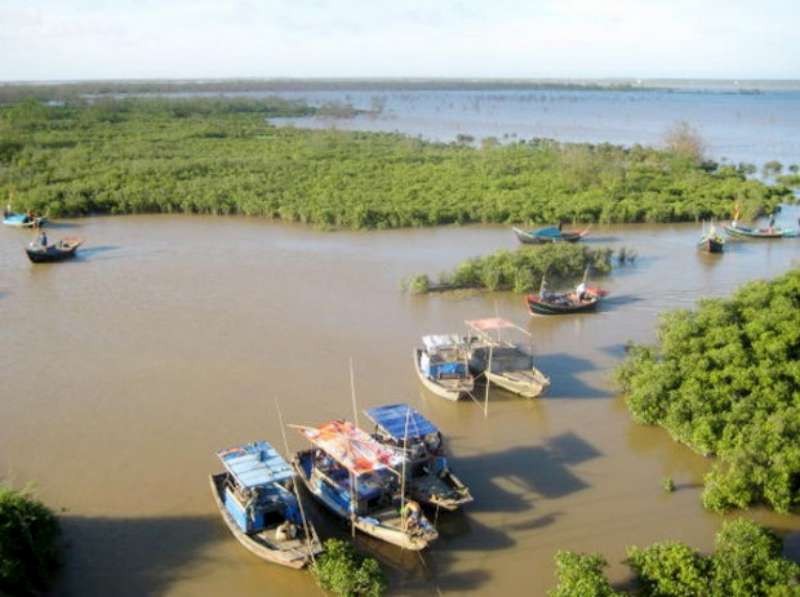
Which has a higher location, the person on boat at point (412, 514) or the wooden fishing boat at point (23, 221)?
the wooden fishing boat at point (23, 221)

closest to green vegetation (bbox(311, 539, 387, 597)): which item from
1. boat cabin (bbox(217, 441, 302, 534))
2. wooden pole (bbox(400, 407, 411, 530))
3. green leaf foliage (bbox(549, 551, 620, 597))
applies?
wooden pole (bbox(400, 407, 411, 530))

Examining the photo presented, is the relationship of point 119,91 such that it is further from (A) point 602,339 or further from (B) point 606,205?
(A) point 602,339

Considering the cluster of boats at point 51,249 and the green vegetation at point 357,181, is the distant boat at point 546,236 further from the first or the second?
the cluster of boats at point 51,249

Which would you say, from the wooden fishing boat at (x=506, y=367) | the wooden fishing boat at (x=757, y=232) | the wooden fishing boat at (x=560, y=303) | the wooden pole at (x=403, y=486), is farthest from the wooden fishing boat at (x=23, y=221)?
the wooden fishing boat at (x=757, y=232)

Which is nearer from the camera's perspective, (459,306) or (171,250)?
(459,306)

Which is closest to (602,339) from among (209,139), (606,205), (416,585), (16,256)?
(416,585)
